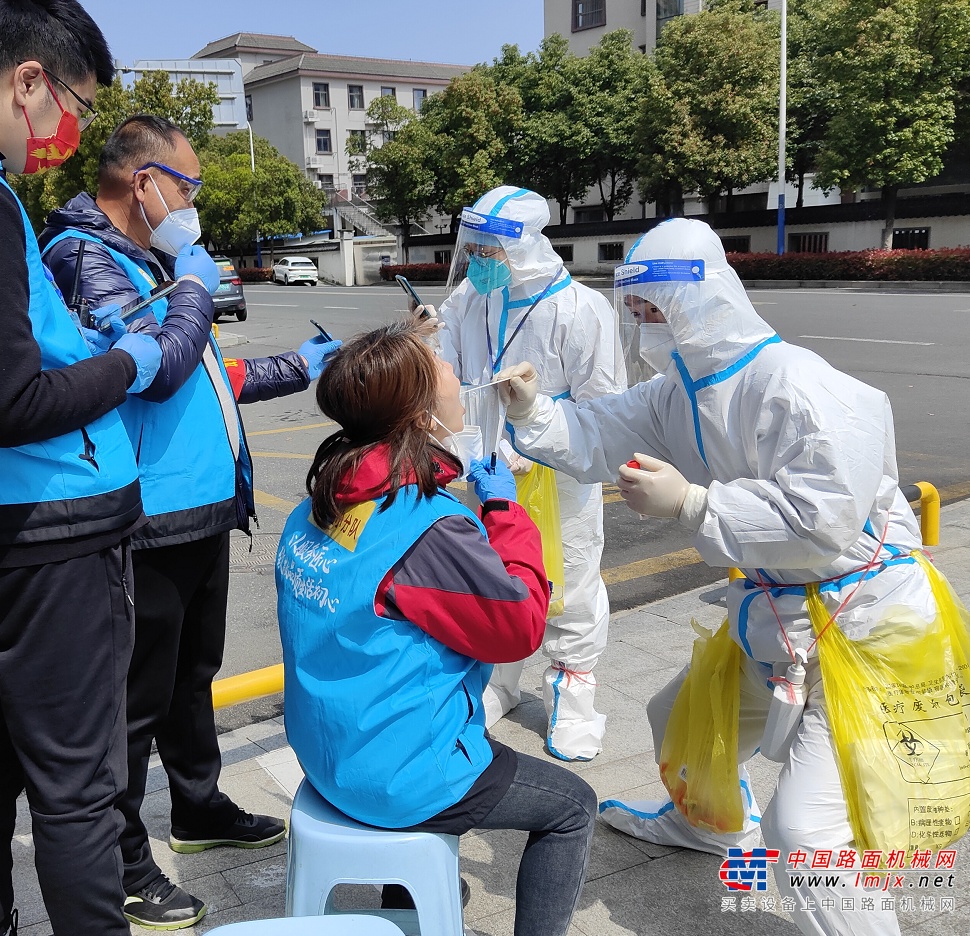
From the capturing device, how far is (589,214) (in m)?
38.9

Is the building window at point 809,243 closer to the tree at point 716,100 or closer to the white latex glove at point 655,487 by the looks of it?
the tree at point 716,100

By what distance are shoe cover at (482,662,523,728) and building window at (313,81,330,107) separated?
186 ft

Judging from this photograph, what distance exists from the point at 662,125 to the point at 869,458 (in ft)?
92.4

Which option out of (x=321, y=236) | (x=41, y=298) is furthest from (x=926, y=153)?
(x=321, y=236)

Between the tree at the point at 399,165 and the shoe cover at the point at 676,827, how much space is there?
3405 cm

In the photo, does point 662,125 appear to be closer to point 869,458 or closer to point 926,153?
point 926,153

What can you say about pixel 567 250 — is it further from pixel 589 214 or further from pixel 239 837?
pixel 239 837

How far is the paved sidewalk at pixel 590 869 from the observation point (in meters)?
2.34


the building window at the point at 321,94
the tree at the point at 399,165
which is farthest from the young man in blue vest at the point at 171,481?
the building window at the point at 321,94

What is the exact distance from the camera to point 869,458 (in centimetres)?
193

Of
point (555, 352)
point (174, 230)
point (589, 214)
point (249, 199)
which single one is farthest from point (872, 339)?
point (249, 199)

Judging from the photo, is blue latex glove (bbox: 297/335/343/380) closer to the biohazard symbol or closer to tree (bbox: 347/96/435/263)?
the biohazard symbol

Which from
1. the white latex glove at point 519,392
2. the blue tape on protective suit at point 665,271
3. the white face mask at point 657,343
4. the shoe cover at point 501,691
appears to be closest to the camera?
the blue tape on protective suit at point 665,271

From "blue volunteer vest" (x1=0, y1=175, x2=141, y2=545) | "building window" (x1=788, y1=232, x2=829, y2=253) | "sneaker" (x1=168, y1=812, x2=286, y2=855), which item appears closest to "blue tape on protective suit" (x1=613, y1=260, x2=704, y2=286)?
"blue volunteer vest" (x1=0, y1=175, x2=141, y2=545)
